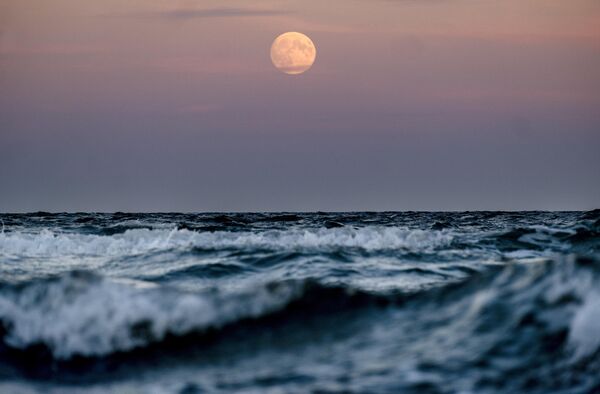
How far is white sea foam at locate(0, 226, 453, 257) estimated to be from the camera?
40.2ft

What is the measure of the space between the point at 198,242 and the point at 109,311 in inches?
295

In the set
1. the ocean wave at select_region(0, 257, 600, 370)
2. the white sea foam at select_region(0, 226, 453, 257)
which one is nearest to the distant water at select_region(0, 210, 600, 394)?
the ocean wave at select_region(0, 257, 600, 370)

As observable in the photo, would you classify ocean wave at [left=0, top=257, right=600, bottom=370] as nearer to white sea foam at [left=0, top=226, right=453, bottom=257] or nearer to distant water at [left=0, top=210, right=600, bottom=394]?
distant water at [left=0, top=210, right=600, bottom=394]

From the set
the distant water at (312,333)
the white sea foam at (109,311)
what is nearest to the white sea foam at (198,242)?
the distant water at (312,333)

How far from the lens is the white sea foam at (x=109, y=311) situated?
225 inches

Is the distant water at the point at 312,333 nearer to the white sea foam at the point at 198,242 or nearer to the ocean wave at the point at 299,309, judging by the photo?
the ocean wave at the point at 299,309

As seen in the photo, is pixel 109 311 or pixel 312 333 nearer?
pixel 312 333

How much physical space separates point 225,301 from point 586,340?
3.06 metres

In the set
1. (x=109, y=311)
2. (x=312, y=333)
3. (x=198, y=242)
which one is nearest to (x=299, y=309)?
(x=312, y=333)

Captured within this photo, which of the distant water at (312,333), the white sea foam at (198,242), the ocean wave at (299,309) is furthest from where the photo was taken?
the white sea foam at (198,242)

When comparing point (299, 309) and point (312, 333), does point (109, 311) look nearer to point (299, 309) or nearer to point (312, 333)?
point (299, 309)

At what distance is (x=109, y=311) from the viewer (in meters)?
6.09

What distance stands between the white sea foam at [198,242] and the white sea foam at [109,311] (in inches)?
197

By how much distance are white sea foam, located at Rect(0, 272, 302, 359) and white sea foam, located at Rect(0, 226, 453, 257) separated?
16.4ft
